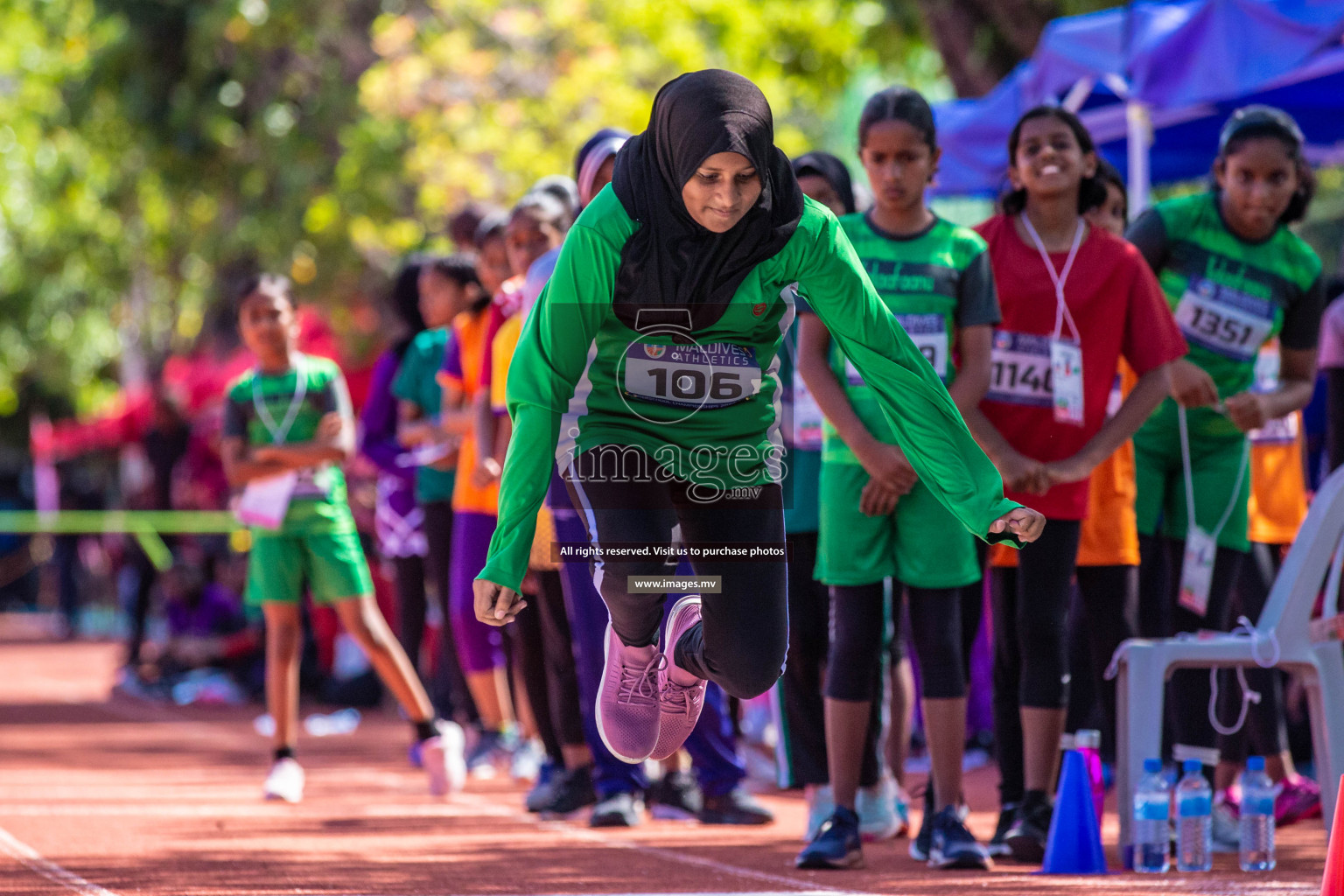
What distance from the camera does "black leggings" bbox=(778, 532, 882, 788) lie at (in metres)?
6.25

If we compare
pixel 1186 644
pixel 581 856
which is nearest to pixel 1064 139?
pixel 1186 644

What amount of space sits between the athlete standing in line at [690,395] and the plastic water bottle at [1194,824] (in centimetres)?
167

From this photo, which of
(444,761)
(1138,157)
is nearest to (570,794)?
(444,761)

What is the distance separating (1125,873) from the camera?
537 centimetres

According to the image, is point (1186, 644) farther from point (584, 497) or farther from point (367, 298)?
point (367, 298)

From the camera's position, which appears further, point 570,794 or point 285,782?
point 285,782

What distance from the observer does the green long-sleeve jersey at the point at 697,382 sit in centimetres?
402

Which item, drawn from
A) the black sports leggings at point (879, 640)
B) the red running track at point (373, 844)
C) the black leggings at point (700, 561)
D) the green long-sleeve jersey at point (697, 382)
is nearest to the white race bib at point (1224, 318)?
the black sports leggings at point (879, 640)

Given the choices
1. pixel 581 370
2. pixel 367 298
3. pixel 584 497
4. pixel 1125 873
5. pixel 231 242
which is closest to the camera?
pixel 581 370

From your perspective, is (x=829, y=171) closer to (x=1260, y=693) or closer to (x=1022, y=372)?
(x=1022, y=372)

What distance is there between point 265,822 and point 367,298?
1267cm

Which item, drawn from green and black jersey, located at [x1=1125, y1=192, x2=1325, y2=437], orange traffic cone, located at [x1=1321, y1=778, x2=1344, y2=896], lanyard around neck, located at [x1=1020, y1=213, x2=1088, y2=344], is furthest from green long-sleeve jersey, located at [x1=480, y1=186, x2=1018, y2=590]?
green and black jersey, located at [x1=1125, y1=192, x2=1325, y2=437]

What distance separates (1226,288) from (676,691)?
8.90ft

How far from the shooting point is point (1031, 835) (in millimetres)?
5574
